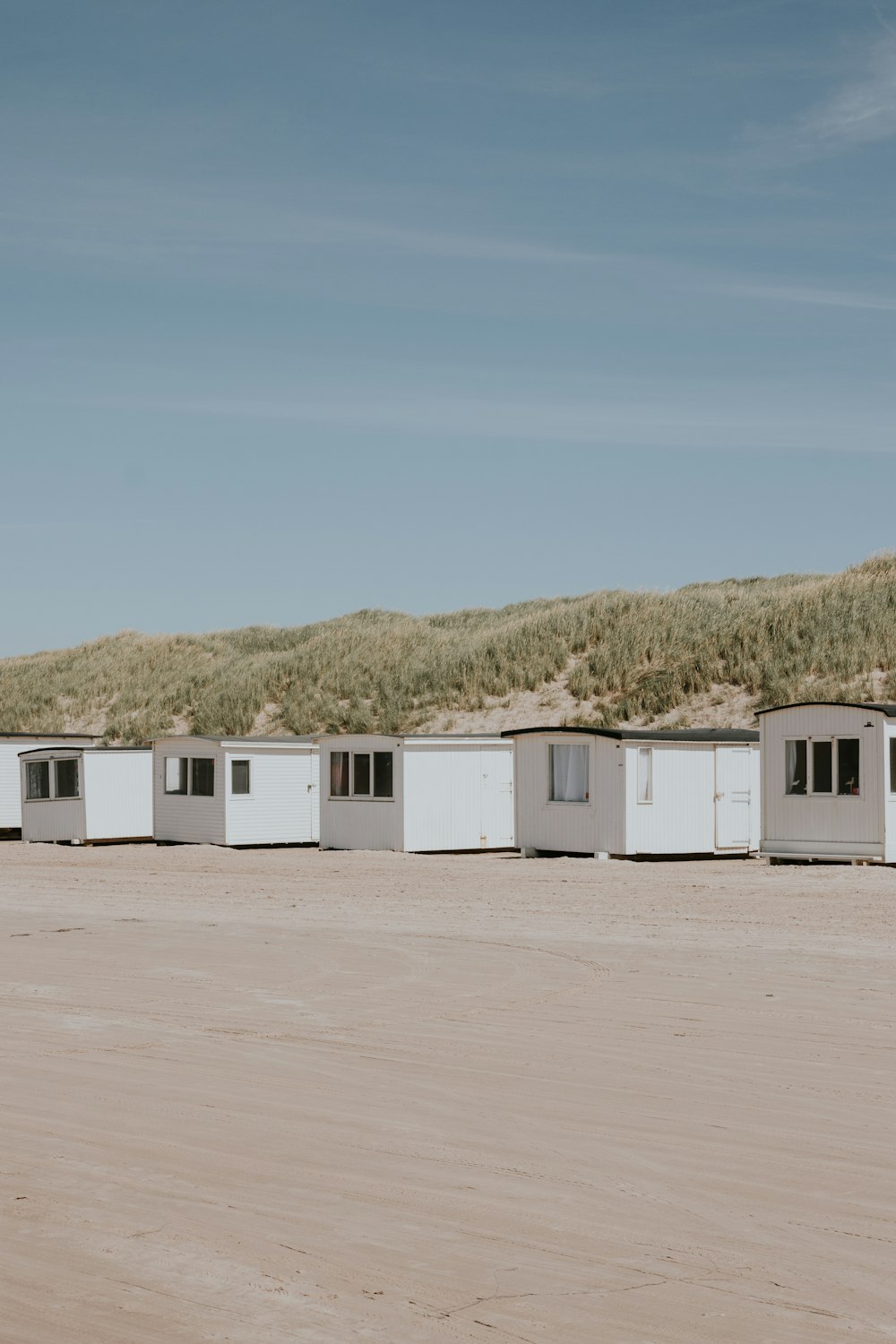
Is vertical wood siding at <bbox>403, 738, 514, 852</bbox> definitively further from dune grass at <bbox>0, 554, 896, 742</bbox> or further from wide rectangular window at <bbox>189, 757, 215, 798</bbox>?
dune grass at <bbox>0, 554, 896, 742</bbox>

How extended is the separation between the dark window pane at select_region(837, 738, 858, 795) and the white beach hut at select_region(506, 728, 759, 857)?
3.17 metres

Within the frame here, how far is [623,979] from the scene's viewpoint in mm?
12219

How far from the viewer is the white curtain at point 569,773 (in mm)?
26812

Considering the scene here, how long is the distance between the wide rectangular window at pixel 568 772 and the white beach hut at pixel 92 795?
34.0 ft

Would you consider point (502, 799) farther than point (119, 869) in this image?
Yes

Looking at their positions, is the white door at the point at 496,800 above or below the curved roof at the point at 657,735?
below

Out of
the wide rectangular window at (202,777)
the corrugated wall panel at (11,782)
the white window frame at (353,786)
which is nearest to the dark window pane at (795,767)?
the white window frame at (353,786)

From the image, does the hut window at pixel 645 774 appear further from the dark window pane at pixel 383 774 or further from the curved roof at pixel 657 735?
the dark window pane at pixel 383 774

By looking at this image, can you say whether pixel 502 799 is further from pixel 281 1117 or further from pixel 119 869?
pixel 281 1117

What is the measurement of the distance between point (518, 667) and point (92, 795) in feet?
79.3

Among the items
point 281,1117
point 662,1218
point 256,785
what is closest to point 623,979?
point 281,1117

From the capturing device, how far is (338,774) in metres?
30.0

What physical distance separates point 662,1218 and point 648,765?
68.0 ft

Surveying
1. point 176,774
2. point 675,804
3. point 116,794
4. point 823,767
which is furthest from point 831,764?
point 116,794
